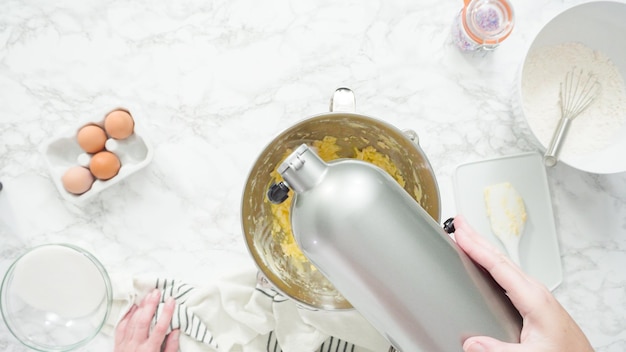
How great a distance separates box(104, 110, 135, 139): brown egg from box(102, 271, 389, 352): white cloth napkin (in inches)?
9.9

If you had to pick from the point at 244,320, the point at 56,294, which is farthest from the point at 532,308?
the point at 56,294

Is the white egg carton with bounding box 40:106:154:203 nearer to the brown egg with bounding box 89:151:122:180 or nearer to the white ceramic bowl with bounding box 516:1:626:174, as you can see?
the brown egg with bounding box 89:151:122:180

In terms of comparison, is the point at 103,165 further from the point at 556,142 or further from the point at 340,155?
the point at 556,142

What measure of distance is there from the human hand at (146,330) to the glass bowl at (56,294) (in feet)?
0.14

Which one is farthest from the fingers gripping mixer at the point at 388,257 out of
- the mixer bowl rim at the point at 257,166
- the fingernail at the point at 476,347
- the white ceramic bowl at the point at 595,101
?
the white ceramic bowl at the point at 595,101

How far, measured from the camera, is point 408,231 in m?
0.52

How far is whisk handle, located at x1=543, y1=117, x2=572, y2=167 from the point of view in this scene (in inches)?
32.8

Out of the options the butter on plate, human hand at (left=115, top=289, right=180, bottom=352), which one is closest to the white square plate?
the butter on plate

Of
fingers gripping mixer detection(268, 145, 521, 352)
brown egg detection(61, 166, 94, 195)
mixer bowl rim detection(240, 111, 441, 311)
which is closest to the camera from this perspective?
fingers gripping mixer detection(268, 145, 521, 352)

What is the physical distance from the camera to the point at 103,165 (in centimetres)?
83

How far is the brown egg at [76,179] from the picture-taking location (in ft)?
2.70

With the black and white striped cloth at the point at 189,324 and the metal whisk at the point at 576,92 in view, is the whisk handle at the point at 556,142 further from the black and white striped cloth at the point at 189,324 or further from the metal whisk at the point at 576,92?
the black and white striped cloth at the point at 189,324

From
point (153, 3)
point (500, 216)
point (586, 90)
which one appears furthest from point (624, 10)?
point (153, 3)

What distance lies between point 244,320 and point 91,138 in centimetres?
40
